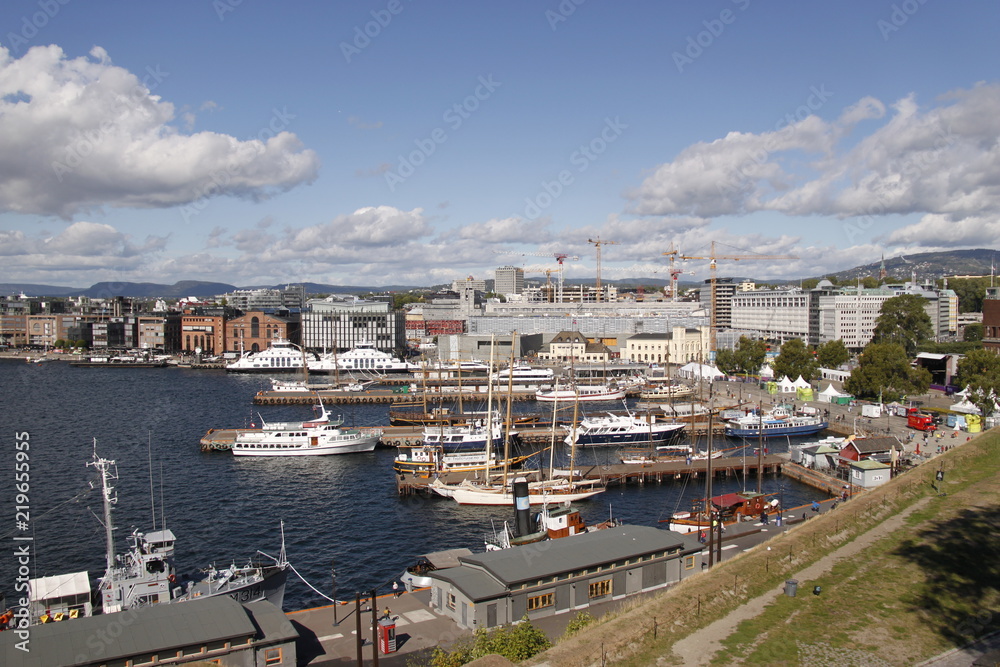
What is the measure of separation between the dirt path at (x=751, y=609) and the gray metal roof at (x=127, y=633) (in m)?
7.99

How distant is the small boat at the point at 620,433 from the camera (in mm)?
45594

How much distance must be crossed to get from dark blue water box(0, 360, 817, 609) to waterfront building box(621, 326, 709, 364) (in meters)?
44.0

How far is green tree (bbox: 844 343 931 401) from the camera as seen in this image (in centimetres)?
4959

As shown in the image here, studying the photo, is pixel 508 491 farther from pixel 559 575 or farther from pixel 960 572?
pixel 960 572

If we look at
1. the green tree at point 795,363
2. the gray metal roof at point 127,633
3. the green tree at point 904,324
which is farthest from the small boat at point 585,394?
the gray metal roof at point 127,633

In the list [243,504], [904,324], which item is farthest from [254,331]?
[904,324]

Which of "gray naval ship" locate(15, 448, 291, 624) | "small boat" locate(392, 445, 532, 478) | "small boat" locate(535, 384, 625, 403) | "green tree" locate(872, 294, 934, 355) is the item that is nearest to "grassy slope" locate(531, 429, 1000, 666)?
"gray naval ship" locate(15, 448, 291, 624)

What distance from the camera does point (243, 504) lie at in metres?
31.9

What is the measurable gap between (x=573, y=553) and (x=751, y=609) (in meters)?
4.38

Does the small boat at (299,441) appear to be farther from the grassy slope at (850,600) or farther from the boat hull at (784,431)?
Result: the grassy slope at (850,600)

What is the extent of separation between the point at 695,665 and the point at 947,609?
18.2 feet

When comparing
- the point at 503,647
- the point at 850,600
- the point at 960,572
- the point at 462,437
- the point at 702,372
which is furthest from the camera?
the point at 702,372

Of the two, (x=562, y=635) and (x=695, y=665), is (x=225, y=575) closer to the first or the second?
(x=562, y=635)

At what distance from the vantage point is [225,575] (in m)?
19.2
